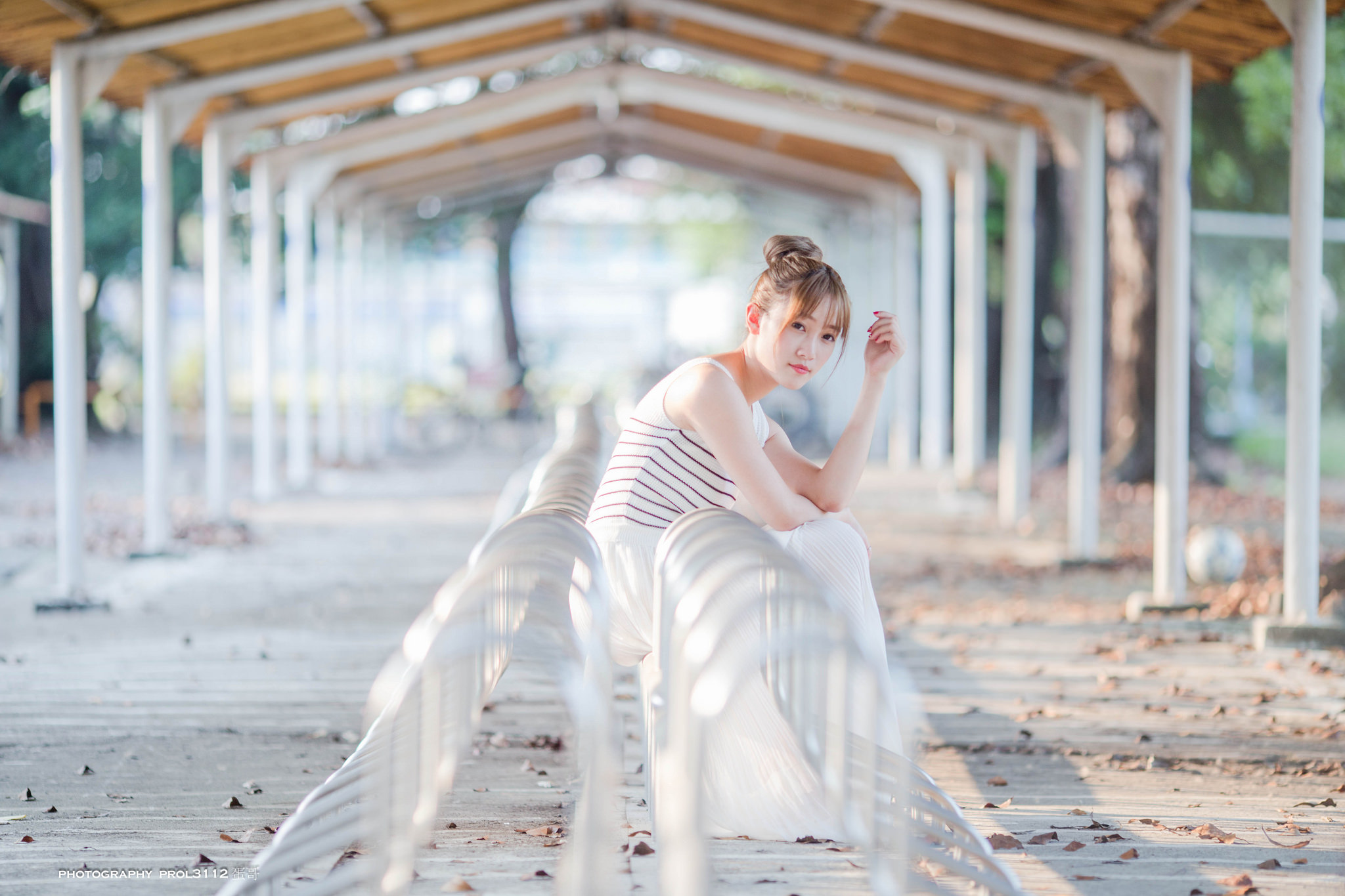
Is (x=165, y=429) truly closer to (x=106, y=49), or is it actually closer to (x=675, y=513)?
(x=106, y=49)

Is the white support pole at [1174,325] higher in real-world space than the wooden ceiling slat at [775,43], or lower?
lower

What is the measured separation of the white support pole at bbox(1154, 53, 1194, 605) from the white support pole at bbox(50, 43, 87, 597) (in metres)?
5.80

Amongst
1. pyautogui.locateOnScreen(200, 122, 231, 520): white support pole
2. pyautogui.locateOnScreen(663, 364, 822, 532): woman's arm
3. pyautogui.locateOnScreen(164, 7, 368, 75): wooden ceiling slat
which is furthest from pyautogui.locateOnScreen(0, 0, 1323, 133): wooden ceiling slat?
pyautogui.locateOnScreen(663, 364, 822, 532): woman's arm

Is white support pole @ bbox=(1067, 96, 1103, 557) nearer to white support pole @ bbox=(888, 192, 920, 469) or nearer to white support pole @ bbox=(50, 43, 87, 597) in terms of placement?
white support pole @ bbox=(50, 43, 87, 597)

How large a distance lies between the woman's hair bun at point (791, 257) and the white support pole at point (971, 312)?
33.1ft

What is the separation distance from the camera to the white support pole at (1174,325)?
771 centimetres

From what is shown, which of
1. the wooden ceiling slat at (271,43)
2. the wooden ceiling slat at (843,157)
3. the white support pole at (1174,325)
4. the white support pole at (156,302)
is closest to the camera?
the white support pole at (1174,325)

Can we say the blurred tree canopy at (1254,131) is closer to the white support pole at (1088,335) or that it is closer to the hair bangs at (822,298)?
the white support pole at (1088,335)

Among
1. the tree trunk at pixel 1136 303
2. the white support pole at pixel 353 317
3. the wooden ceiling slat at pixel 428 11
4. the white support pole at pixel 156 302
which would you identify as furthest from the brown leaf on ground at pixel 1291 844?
the white support pole at pixel 353 317

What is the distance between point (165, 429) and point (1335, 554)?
317 inches

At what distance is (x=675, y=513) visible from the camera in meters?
3.89

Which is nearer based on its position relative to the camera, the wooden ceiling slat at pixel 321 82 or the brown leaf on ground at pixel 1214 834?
the brown leaf on ground at pixel 1214 834

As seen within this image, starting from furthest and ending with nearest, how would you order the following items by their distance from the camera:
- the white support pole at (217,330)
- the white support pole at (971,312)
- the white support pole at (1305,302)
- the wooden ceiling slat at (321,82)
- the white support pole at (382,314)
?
1. the white support pole at (382,314)
2. the white support pole at (971,312)
3. the white support pole at (217,330)
4. the wooden ceiling slat at (321,82)
5. the white support pole at (1305,302)

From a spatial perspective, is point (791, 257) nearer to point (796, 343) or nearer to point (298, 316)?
point (796, 343)
